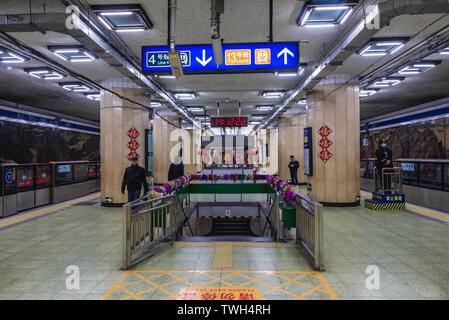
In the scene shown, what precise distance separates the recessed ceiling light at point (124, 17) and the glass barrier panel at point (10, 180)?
5775mm

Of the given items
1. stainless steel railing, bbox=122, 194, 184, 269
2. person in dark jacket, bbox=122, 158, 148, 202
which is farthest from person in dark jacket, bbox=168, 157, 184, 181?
stainless steel railing, bbox=122, 194, 184, 269

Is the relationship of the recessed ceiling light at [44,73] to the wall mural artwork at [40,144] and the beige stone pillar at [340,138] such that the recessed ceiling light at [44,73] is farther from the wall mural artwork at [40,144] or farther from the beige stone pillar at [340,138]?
the beige stone pillar at [340,138]

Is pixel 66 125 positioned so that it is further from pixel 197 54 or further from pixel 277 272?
pixel 277 272

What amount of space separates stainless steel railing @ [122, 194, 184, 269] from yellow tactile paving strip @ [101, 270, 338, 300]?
386 mm

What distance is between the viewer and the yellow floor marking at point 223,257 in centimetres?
431

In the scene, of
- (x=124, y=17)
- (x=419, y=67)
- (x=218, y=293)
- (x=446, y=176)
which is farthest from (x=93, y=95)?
(x=446, y=176)

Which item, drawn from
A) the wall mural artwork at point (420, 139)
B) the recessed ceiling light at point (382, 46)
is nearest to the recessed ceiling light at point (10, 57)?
the recessed ceiling light at point (382, 46)

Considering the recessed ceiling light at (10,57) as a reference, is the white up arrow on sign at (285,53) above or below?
below

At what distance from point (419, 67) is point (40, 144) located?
17.1 meters

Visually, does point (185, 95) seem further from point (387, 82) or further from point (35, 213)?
point (387, 82)

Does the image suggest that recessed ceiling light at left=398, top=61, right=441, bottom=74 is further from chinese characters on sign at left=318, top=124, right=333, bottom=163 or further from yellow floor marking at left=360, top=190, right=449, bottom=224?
yellow floor marking at left=360, top=190, right=449, bottom=224
